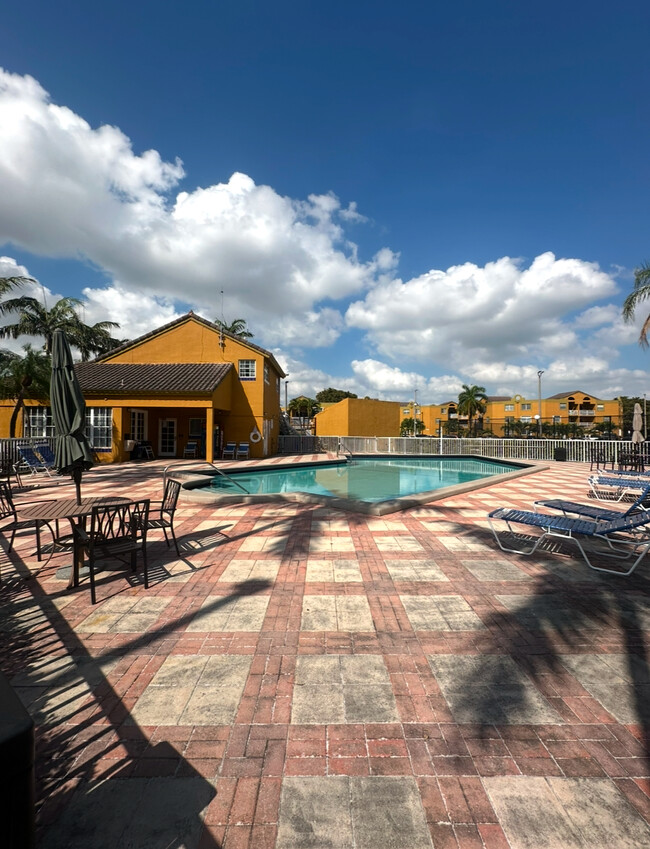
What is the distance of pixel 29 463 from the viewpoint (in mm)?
13492

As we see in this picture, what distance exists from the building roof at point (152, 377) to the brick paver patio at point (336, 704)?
1432 cm

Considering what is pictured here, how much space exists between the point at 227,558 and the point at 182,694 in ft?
8.97

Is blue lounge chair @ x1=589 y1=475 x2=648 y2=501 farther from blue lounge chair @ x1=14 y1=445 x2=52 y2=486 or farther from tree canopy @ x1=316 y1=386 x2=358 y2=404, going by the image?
tree canopy @ x1=316 y1=386 x2=358 y2=404

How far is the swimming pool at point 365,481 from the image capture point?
30.8 ft

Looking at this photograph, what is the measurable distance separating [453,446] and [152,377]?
19901 millimetres

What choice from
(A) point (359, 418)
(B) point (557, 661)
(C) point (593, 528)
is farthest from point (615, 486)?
(A) point (359, 418)

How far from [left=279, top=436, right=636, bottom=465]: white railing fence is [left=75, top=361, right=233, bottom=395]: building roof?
804 cm

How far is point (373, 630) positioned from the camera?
11.8 ft

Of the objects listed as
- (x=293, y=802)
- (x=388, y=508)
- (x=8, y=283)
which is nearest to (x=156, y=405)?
(x=8, y=283)

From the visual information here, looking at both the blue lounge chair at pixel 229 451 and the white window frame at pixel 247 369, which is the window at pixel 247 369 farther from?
the blue lounge chair at pixel 229 451

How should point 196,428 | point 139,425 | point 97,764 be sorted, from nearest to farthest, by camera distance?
point 97,764
point 139,425
point 196,428

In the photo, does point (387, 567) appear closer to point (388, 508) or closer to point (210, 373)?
point (388, 508)

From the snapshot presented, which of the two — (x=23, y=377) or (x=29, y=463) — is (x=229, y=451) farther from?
(x=23, y=377)

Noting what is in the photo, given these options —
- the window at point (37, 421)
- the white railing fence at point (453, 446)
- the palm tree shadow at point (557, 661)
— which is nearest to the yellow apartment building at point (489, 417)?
the white railing fence at point (453, 446)
